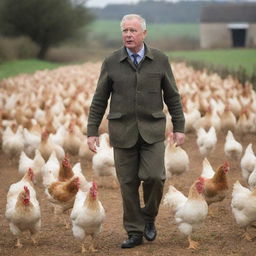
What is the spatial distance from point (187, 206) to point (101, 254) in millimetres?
1015

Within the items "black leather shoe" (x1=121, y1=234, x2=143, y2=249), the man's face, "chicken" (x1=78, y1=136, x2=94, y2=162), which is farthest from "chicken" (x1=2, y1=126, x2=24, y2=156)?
the man's face

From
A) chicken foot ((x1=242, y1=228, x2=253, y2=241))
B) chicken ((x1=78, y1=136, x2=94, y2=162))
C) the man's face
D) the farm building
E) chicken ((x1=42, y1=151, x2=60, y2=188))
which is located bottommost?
the farm building

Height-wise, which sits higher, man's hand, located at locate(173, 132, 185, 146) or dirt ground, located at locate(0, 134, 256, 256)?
man's hand, located at locate(173, 132, 185, 146)

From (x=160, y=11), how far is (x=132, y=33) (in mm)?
150973

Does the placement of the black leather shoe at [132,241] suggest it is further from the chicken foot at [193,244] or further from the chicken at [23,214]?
the chicken at [23,214]

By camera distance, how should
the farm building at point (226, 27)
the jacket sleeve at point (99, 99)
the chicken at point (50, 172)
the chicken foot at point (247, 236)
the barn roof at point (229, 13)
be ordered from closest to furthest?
the jacket sleeve at point (99, 99) → the chicken foot at point (247, 236) → the chicken at point (50, 172) → the farm building at point (226, 27) → the barn roof at point (229, 13)

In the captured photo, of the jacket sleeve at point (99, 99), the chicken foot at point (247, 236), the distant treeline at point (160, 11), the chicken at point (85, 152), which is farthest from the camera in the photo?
the distant treeline at point (160, 11)

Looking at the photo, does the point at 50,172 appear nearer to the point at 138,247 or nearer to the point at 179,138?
the point at 138,247

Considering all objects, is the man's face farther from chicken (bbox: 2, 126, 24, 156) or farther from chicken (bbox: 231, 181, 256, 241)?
chicken (bbox: 2, 126, 24, 156)

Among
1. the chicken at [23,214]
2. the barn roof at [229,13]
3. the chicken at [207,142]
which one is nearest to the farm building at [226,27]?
the barn roof at [229,13]

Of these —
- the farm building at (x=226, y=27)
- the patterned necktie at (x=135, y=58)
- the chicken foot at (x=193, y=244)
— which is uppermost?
the patterned necktie at (x=135, y=58)

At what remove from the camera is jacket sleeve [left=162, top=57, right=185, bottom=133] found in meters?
6.18

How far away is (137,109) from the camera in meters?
6.08

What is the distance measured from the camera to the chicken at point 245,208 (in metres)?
6.50
